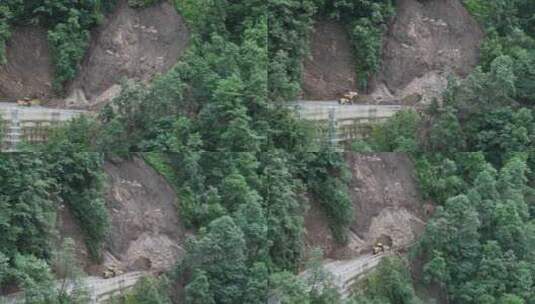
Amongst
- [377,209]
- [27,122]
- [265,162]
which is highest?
[27,122]

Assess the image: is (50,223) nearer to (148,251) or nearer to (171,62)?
(148,251)

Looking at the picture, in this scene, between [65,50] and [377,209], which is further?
[377,209]

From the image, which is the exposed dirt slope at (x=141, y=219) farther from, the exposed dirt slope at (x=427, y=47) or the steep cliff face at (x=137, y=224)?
the exposed dirt slope at (x=427, y=47)

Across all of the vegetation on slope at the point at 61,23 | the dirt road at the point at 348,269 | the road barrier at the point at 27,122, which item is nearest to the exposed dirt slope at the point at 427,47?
the dirt road at the point at 348,269

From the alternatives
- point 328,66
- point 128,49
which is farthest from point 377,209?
point 128,49

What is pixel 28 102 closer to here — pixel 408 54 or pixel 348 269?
pixel 348 269

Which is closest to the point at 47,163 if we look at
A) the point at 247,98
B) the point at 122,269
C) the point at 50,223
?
the point at 50,223
